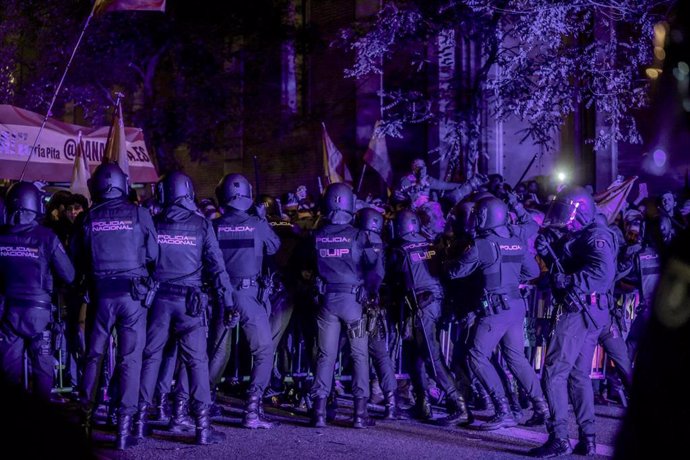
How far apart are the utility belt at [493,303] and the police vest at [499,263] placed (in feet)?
0.14

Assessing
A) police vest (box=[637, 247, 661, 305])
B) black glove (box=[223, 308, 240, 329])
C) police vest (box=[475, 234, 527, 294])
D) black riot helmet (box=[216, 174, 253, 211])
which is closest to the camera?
black glove (box=[223, 308, 240, 329])

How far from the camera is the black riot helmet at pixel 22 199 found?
7586 millimetres

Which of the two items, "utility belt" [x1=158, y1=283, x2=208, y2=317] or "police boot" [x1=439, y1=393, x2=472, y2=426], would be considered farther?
"police boot" [x1=439, y1=393, x2=472, y2=426]

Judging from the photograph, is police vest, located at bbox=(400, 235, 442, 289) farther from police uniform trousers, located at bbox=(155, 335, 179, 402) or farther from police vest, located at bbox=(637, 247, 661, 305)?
police uniform trousers, located at bbox=(155, 335, 179, 402)

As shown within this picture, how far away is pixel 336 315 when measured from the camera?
8547 millimetres

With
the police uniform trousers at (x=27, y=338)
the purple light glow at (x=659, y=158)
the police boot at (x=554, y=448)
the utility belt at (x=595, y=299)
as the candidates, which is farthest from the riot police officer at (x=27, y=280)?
the purple light glow at (x=659, y=158)

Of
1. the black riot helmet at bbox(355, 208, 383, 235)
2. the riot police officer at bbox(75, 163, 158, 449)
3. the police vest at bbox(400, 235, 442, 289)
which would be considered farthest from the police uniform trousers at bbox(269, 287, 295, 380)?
the riot police officer at bbox(75, 163, 158, 449)

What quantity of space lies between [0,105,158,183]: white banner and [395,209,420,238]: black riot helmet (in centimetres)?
749

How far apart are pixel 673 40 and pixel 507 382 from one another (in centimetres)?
771

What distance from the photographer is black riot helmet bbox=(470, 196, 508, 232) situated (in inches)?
329

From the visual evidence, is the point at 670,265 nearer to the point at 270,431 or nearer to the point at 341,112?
the point at 270,431

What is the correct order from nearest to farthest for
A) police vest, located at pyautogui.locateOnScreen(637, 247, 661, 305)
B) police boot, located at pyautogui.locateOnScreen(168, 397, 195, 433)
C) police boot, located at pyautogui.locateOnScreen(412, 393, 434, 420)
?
1. police boot, located at pyautogui.locateOnScreen(168, 397, 195, 433)
2. police boot, located at pyautogui.locateOnScreen(412, 393, 434, 420)
3. police vest, located at pyautogui.locateOnScreen(637, 247, 661, 305)

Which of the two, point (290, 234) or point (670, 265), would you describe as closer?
point (670, 265)

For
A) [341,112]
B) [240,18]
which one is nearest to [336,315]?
[341,112]
